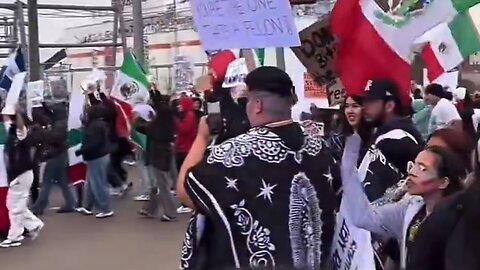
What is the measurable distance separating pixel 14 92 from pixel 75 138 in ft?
9.11

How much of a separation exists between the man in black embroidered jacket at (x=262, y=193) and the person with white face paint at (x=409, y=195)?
0.68 feet

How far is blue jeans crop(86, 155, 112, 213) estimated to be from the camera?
11680 millimetres

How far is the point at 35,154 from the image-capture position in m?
11.2

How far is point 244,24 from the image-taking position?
4.86m

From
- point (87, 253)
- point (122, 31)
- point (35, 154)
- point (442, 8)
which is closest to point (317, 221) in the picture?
point (442, 8)

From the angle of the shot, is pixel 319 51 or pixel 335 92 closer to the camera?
pixel 319 51

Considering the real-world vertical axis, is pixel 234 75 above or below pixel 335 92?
above

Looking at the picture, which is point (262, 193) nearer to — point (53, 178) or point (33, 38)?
point (53, 178)

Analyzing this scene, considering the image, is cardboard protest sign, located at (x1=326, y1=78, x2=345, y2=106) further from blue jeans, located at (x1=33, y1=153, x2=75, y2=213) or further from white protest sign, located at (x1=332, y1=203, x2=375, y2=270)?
blue jeans, located at (x1=33, y1=153, x2=75, y2=213)

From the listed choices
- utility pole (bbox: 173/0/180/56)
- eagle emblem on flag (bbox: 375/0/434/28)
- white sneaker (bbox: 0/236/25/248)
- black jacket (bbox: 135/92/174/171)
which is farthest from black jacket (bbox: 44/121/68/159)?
utility pole (bbox: 173/0/180/56)

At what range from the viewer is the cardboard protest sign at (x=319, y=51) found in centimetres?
471

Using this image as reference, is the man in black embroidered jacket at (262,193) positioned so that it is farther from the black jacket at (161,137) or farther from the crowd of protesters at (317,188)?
the black jacket at (161,137)

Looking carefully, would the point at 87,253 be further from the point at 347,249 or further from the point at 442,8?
the point at 347,249

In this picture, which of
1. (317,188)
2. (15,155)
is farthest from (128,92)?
(317,188)
